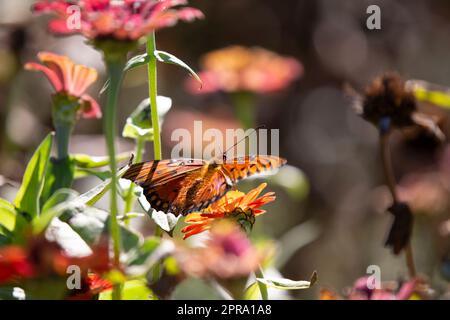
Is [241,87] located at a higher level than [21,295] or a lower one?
higher

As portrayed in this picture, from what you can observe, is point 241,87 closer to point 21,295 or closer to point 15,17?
point 15,17

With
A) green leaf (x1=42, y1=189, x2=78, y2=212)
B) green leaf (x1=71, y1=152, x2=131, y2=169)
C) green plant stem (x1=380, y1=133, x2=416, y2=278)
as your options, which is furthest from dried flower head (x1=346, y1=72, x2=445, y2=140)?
green leaf (x1=42, y1=189, x2=78, y2=212)

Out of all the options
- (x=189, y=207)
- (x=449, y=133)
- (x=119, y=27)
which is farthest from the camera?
(x=449, y=133)

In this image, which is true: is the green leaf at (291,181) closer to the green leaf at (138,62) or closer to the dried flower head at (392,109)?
the dried flower head at (392,109)

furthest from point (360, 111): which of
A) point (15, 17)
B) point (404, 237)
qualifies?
point (15, 17)

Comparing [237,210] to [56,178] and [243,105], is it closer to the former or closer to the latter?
[56,178]

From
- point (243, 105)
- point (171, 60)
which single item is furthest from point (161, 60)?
point (243, 105)
